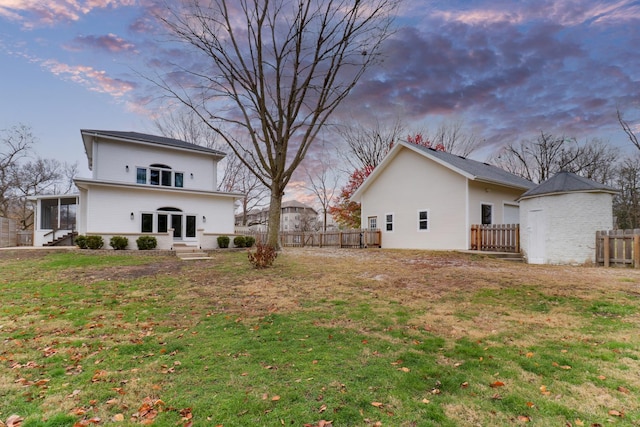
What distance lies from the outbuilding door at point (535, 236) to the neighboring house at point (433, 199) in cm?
357

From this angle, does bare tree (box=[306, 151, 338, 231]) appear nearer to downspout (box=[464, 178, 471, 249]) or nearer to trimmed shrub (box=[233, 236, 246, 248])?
trimmed shrub (box=[233, 236, 246, 248])

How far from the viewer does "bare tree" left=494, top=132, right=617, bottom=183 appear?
31.9 metres

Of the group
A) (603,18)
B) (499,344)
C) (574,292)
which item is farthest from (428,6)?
(499,344)

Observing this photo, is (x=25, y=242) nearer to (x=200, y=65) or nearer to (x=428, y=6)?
(x=200, y=65)

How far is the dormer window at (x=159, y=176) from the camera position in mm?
19578

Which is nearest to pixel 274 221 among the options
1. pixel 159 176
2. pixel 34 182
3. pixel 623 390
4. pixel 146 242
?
pixel 146 242

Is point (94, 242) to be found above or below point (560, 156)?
below

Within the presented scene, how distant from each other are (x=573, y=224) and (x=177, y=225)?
19.9m

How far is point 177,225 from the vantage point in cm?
1902

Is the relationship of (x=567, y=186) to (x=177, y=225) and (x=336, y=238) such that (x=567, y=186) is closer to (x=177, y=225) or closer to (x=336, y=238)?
(x=336, y=238)

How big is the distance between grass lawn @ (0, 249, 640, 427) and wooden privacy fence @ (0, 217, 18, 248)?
20130 millimetres

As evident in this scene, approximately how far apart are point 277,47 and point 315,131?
14.7 ft

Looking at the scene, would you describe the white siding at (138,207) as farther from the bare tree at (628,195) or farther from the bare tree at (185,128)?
the bare tree at (628,195)

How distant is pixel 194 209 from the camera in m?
19.6
